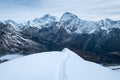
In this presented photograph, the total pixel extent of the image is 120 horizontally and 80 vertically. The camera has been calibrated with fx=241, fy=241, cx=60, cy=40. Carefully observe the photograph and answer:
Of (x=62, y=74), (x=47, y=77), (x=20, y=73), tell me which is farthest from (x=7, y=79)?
(x=62, y=74)

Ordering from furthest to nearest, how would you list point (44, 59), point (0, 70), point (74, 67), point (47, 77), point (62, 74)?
point (44, 59) < point (74, 67) < point (0, 70) < point (62, 74) < point (47, 77)

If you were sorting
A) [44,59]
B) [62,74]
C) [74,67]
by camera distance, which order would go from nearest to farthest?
[62,74] < [74,67] < [44,59]

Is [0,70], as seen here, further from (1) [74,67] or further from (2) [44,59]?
(1) [74,67]

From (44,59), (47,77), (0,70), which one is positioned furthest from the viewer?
(44,59)

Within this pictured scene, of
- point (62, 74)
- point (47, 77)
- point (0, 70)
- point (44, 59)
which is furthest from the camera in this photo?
point (44, 59)

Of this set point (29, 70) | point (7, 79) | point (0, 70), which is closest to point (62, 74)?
point (29, 70)

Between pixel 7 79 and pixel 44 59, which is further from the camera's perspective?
pixel 44 59

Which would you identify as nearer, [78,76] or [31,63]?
[78,76]

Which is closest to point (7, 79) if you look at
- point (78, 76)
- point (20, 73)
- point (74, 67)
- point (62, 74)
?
point (20, 73)

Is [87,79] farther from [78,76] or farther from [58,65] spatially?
[58,65]
